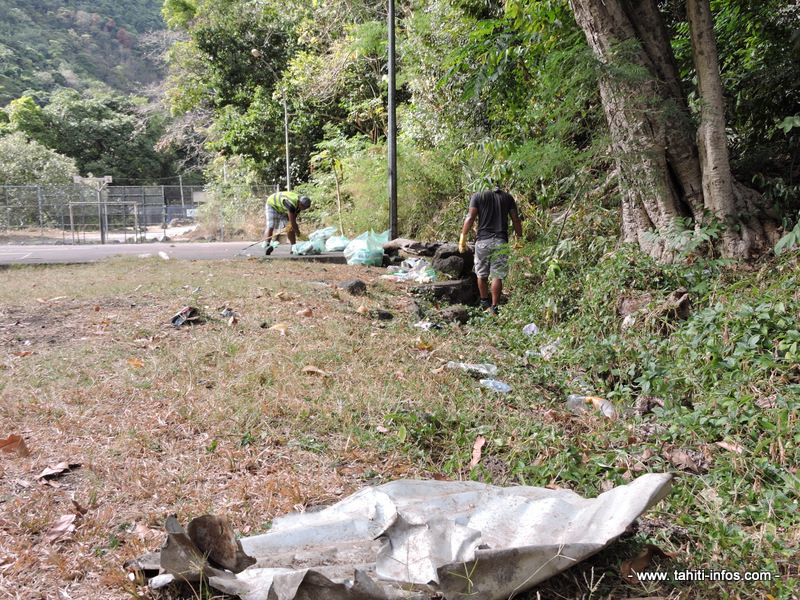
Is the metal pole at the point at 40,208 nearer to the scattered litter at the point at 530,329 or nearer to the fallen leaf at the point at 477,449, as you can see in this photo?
the scattered litter at the point at 530,329

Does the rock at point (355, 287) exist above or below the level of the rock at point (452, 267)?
below

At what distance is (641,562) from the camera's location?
217 centimetres

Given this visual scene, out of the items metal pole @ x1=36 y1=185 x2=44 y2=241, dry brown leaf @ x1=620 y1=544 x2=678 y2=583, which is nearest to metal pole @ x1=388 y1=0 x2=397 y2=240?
dry brown leaf @ x1=620 y1=544 x2=678 y2=583

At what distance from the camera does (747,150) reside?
650 cm

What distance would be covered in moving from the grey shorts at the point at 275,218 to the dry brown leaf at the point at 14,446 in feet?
31.4

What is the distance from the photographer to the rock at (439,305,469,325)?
7.21 m

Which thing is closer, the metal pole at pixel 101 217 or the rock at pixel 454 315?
the rock at pixel 454 315

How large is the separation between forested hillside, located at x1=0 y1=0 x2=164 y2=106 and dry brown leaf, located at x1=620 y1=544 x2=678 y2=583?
174 feet

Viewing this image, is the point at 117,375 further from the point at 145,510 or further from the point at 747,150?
the point at 747,150

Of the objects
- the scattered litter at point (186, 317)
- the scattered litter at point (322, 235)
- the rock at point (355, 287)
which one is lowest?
the scattered litter at point (186, 317)

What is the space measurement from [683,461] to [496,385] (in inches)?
60.9

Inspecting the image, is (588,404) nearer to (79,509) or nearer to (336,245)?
(79,509)

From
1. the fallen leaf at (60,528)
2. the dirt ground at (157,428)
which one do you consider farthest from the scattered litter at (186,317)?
the fallen leaf at (60,528)

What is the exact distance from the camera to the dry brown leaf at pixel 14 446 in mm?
2881
